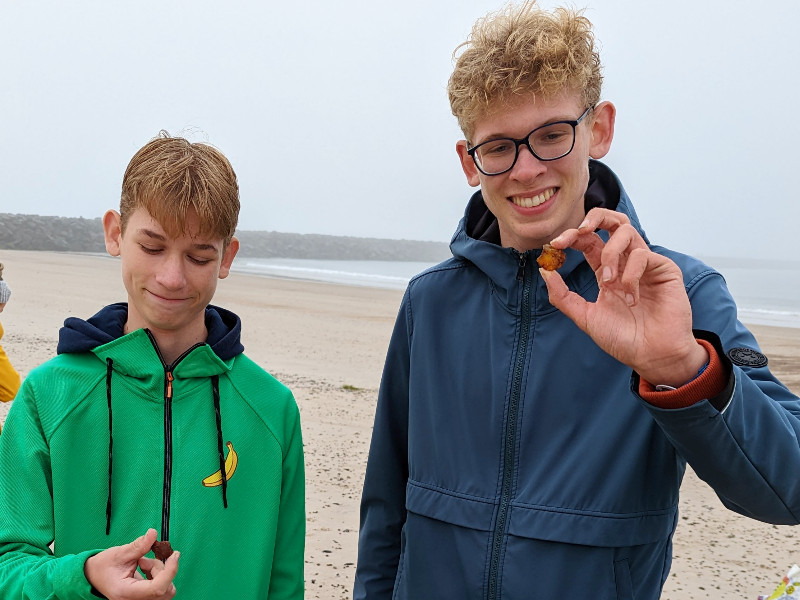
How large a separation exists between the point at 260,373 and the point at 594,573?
1.13 metres

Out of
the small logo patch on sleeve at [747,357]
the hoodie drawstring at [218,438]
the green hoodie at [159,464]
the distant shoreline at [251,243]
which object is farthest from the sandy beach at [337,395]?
the distant shoreline at [251,243]

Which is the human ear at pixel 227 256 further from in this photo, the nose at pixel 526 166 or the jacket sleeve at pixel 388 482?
the nose at pixel 526 166

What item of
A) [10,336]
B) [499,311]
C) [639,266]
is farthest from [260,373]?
[10,336]

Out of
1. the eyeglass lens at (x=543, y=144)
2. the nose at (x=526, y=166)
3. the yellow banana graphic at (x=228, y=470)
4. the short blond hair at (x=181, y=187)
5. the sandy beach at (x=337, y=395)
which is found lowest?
the sandy beach at (x=337, y=395)

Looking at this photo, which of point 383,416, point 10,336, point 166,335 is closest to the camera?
point 166,335

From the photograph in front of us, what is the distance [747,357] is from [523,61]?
94 centimetres

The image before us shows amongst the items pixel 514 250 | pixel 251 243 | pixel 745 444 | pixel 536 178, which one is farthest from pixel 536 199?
pixel 251 243

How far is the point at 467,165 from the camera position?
2254 millimetres

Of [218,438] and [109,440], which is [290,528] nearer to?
[218,438]

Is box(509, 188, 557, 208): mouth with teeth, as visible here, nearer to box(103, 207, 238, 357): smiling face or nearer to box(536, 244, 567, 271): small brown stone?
box(536, 244, 567, 271): small brown stone

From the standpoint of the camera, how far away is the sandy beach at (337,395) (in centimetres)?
479

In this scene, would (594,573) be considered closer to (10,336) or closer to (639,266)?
(639,266)

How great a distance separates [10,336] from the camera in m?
11.5

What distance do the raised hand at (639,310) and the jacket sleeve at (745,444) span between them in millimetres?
84
